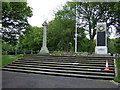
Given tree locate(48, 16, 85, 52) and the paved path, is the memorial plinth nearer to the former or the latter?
the paved path

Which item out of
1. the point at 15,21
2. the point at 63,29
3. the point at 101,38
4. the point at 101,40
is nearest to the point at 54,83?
the point at 101,40

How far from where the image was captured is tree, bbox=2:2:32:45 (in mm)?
Answer: 17155

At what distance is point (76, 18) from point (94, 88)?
2513cm

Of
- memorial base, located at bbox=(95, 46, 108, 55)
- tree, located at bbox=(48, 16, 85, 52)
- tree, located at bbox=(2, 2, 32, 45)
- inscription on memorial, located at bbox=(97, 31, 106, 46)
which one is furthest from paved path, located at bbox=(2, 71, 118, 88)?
tree, located at bbox=(48, 16, 85, 52)

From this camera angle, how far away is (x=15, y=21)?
18.4 meters

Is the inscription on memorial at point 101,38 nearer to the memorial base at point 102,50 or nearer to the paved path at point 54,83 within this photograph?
the memorial base at point 102,50

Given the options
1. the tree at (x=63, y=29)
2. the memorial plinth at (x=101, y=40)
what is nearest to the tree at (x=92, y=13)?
the tree at (x=63, y=29)

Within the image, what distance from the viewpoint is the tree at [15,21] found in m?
17.2

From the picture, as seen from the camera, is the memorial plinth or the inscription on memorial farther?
the inscription on memorial

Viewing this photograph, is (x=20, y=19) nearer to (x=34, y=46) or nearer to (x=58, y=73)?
(x=58, y=73)

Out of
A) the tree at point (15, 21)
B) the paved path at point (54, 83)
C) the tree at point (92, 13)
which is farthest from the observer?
the tree at point (92, 13)

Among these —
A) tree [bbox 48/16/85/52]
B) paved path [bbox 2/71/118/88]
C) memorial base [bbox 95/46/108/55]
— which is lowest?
paved path [bbox 2/71/118/88]

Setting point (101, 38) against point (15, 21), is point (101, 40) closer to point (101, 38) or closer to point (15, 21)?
point (101, 38)

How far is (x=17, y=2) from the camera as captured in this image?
17.2 metres
